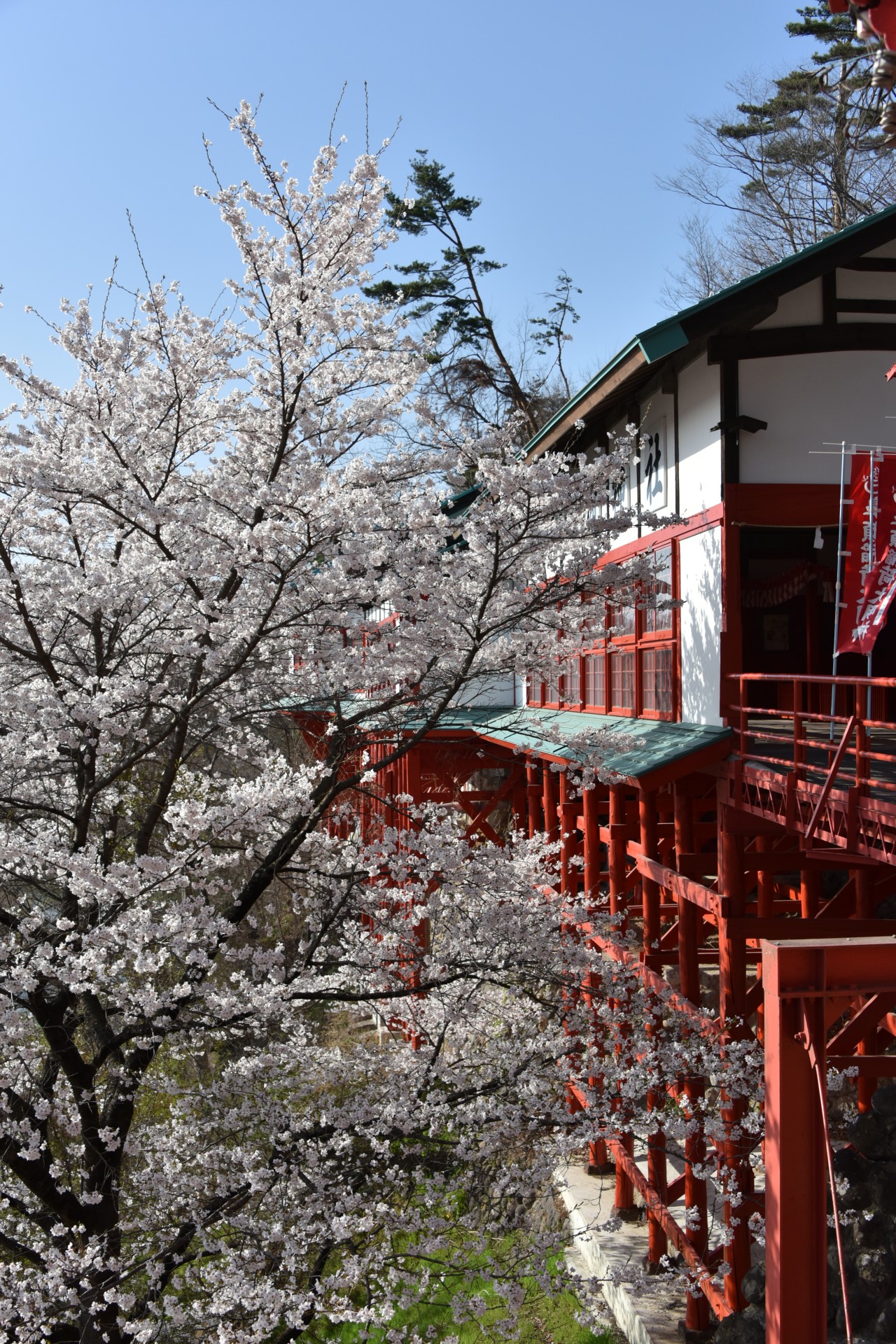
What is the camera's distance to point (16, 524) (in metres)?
6.57

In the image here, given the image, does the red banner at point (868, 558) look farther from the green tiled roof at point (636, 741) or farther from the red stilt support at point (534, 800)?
the red stilt support at point (534, 800)

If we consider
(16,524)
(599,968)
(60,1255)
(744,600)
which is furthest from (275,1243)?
(744,600)

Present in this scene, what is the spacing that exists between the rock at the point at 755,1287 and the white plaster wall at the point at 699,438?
18.4ft

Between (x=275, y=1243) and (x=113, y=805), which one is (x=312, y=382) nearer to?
(x=113, y=805)

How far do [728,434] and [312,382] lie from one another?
3760 mm

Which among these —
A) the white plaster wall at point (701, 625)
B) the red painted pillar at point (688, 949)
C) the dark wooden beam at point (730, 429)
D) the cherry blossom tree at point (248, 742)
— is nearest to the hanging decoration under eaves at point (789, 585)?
the white plaster wall at point (701, 625)

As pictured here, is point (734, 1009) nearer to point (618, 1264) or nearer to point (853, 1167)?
point (853, 1167)

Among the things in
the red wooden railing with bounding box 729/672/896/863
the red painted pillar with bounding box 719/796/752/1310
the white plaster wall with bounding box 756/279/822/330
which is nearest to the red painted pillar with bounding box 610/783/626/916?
the red wooden railing with bounding box 729/672/896/863

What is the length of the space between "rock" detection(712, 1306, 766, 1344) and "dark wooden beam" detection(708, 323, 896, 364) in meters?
6.88

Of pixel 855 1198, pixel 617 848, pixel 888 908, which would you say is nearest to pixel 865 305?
pixel 617 848

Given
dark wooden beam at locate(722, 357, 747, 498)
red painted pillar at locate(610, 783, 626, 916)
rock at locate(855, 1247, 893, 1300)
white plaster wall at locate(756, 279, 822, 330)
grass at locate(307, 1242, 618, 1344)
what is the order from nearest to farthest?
rock at locate(855, 1247, 893, 1300) < dark wooden beam at locate(722, 357, 747, 498) < white plaster wall at locate(756, 279, 822, 330) < grass at locate(307, 1242, 618, 1344) < red painted pillar at locate(610, 783, 626, 916)

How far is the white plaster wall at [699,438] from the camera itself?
337 inches

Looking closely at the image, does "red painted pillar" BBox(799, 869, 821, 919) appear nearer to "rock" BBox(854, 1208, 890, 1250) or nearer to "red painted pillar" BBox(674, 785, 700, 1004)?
"red painted pillar" BBox(674, 785, 700, 1004)

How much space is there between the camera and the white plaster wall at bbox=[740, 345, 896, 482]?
8.44m
